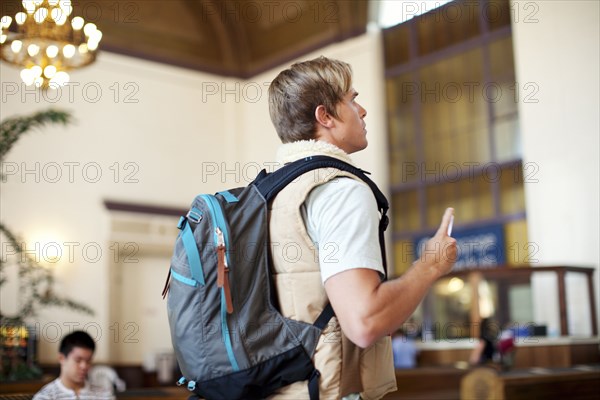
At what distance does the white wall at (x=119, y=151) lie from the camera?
11.7 m

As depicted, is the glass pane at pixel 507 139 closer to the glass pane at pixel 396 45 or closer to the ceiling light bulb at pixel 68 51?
the glass pane at pixel 396 45

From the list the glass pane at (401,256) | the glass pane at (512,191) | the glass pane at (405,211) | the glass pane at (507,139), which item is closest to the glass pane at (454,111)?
the glass pane at (507,139)

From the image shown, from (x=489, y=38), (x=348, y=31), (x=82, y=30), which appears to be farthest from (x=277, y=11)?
(x=82, y=30)

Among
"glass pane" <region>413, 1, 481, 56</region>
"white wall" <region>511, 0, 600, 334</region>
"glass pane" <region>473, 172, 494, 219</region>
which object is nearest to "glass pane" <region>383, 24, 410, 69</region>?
"glass pane" <region>413, 1, 481, 56</region>

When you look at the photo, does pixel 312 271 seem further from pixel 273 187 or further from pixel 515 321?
pixel 515 321

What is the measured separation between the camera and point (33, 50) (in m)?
8.30

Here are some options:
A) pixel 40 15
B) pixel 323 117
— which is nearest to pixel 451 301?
pixel 40 15

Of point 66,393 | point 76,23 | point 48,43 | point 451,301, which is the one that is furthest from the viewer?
point 451,301

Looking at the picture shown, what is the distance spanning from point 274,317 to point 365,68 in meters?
11.7

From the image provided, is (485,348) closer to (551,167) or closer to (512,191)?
(551,167)

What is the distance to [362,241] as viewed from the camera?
4.69 feet

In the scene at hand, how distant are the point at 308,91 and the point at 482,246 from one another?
34.7 ft

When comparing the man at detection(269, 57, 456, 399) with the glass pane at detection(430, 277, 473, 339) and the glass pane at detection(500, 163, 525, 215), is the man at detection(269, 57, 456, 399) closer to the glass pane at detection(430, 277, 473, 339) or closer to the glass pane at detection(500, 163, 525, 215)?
the glass pane at detection(500, 163, 525, 215)

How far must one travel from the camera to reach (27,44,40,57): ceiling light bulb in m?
8.25
